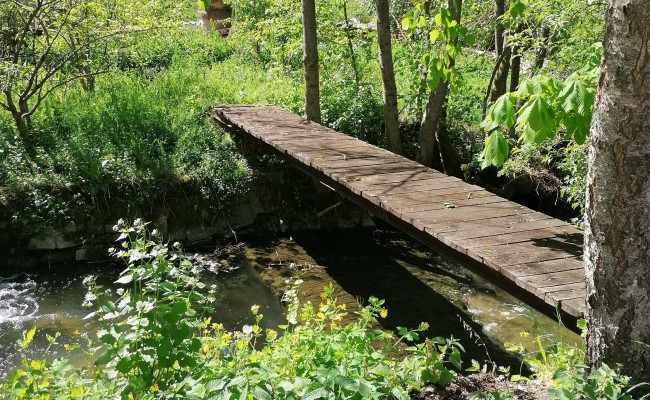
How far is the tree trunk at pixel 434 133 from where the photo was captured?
28.4ft

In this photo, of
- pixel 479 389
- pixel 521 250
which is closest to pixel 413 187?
pixel 521 250

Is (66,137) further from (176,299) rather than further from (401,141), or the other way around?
(176,299)

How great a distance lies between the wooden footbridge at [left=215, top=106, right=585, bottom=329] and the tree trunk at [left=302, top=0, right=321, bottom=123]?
1.14 metres

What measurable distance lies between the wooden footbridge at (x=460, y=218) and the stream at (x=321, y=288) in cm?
108

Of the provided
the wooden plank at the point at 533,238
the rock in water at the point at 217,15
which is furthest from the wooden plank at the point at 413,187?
the rock in water at the point at 217,15

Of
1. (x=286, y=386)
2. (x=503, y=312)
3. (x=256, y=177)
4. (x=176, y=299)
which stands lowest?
(x=503, y=312)

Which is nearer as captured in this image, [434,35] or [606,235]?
[606,235]

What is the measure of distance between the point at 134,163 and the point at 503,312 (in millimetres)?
4934

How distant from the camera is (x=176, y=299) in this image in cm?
286

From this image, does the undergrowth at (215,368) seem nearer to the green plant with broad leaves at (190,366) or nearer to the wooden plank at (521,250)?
the green plant with broad leaves at (190,366)

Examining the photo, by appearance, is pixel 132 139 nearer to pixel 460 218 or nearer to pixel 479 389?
pixel 460 218

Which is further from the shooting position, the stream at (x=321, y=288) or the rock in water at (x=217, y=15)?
the rock in water at (x=217, y=15)

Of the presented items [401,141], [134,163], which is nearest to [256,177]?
[134,163]

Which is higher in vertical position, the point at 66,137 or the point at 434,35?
the point at 434,35
